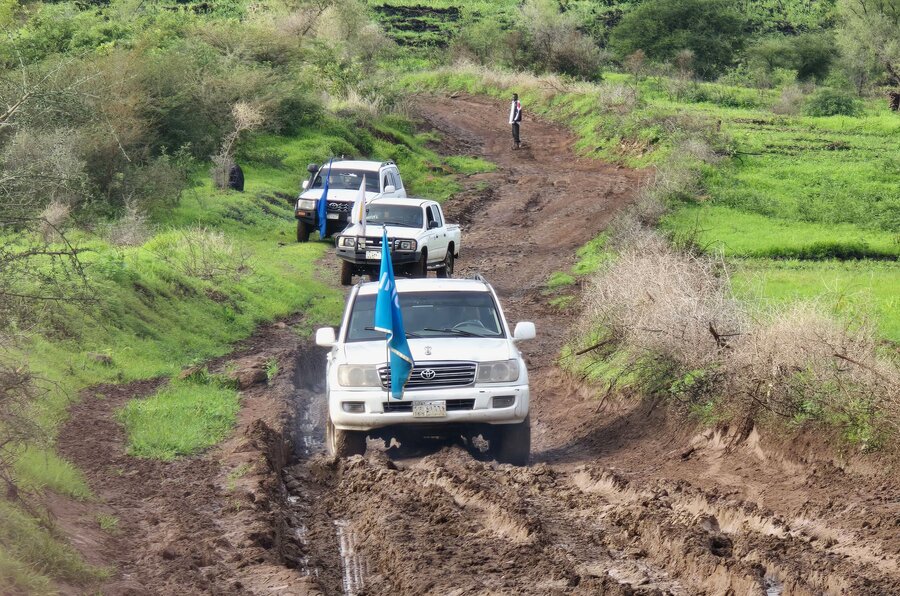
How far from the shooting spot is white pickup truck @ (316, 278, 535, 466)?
36.0 feet

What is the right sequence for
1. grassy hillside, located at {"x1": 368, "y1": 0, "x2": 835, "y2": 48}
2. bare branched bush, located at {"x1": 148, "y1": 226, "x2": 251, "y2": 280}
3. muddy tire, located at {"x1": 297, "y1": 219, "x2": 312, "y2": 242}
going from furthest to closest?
grassy hillside, located at {"x1": 368, "y1": 0, "x2": 835, "y2": 48} → muddy tire, located at {"x1": 297, "y1": 219, "x2": 312, "y2": 242} → bare branched bush, located at {"x1": 148, "y1": 226, "x2": 251, "y2": 280}

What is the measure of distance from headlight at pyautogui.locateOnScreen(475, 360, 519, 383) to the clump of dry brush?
7.48 ft

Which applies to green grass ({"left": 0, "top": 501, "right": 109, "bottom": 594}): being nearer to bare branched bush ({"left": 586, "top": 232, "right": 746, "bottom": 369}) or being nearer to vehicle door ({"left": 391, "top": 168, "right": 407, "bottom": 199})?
bare branched bush ({"left": 586, "top": 232, "right": 746, "bottom": 369})

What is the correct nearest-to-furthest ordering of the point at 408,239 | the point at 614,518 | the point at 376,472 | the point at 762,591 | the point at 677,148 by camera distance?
1. the point at 762,591
2. the point at 614,518
3. the point at 376,472
4. the point at 408,239
5. the point at 677,148

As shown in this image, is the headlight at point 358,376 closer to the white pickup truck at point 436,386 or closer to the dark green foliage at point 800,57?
the white pickup truck at point 436,386

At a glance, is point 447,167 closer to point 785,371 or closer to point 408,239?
point 408,239

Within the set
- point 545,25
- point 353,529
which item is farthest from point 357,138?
point 353,529

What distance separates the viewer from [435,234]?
847 inches

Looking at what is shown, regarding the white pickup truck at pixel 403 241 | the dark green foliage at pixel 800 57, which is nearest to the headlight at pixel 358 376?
the white pickup truck at pixel 403 241

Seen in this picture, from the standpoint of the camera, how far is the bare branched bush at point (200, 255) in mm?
19938

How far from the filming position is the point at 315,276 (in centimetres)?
2288

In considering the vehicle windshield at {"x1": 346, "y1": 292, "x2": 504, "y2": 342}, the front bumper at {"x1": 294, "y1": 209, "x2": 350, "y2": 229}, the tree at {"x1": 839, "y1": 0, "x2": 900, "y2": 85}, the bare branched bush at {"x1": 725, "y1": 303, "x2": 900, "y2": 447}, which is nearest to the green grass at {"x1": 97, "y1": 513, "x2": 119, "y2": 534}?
the vehicle windshield at {"x1": 346, "y1": 292, "x2": 504, "y2": 342}

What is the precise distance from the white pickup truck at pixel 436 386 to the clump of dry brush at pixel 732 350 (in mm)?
2108

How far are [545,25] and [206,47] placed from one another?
91.0 ft
